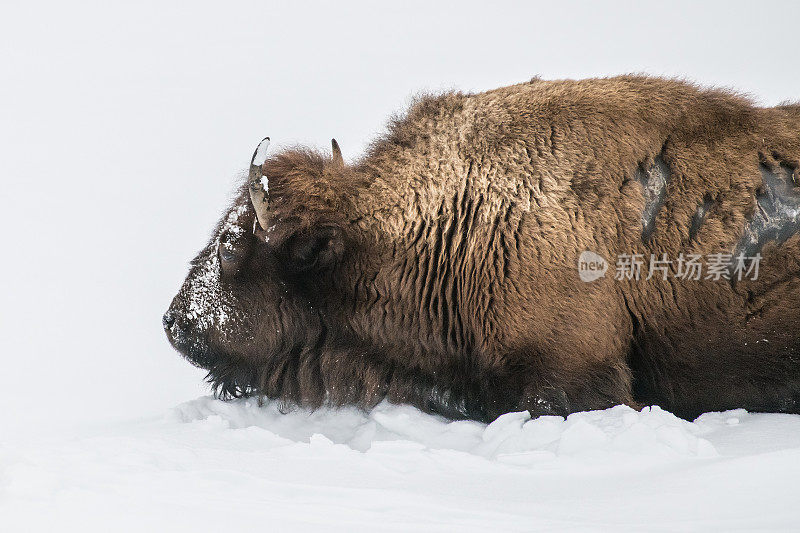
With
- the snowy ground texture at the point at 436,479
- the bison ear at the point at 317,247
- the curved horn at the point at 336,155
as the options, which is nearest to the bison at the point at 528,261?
the bison ear at the point at 317,247

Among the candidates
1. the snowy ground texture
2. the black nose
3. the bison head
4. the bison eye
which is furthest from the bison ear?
the snowy ground texture

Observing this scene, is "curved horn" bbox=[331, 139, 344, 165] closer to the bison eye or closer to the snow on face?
the snow on face

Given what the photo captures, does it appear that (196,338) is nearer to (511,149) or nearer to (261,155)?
(261,155)

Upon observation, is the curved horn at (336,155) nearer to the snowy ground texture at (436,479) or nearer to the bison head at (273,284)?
the bison head at (273,284)

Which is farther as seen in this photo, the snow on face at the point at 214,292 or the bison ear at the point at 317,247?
the snow on face at the point at 214,292

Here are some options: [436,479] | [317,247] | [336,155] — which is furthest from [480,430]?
[336,155]

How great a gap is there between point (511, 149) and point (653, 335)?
4.01 feet

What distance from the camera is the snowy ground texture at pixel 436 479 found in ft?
8.65

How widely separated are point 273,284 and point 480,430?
1433 mm

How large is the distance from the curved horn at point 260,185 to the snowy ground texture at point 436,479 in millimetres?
1154

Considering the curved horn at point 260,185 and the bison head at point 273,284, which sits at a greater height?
the curved horn at point 260,185

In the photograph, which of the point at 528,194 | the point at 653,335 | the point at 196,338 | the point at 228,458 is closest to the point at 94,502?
the point at 228,458

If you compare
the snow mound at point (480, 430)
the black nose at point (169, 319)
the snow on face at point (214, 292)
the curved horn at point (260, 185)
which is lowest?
the snow mound at point (480, 430)

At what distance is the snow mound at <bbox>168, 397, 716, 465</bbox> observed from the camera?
347cm
